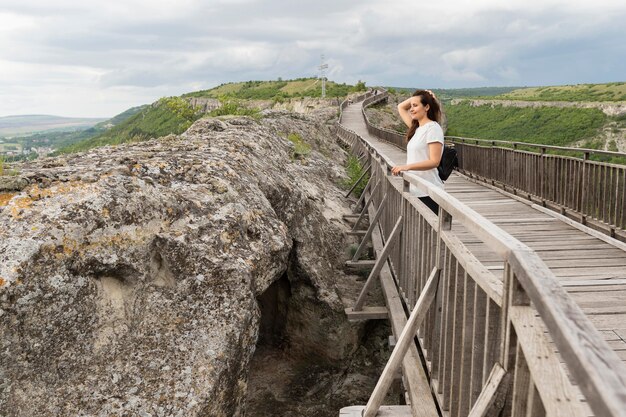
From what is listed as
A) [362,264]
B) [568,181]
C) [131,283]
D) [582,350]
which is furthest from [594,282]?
[568,181]

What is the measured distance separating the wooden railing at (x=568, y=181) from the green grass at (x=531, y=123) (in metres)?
47.1

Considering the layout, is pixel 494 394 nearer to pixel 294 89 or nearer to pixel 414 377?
pixel 414 377

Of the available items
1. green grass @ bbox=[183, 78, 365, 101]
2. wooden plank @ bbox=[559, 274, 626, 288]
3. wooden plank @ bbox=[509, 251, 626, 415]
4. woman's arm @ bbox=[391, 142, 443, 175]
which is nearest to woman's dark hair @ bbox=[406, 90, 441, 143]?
woman's arm @ bbox=[391, 142, 443, 175]

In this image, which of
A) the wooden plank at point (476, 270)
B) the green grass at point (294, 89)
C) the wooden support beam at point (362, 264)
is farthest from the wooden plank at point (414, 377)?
the green grass at point (294, 89)

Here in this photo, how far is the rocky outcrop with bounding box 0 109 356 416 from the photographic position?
4.15 m

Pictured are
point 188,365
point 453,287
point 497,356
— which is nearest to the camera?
point 497,356

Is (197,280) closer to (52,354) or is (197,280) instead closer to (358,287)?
(52,354)

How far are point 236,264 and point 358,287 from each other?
11.5ft

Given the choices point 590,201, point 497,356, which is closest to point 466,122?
point 590,201

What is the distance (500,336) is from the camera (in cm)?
255

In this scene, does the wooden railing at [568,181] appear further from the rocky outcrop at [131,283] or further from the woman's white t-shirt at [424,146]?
the rocky outcrop at [131,283]

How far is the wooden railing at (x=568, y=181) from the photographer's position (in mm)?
7355

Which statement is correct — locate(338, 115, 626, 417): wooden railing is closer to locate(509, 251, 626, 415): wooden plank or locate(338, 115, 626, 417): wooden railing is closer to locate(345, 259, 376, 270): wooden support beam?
locate(509, 251, 626, 415): wooden plank

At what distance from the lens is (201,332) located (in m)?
4.74
